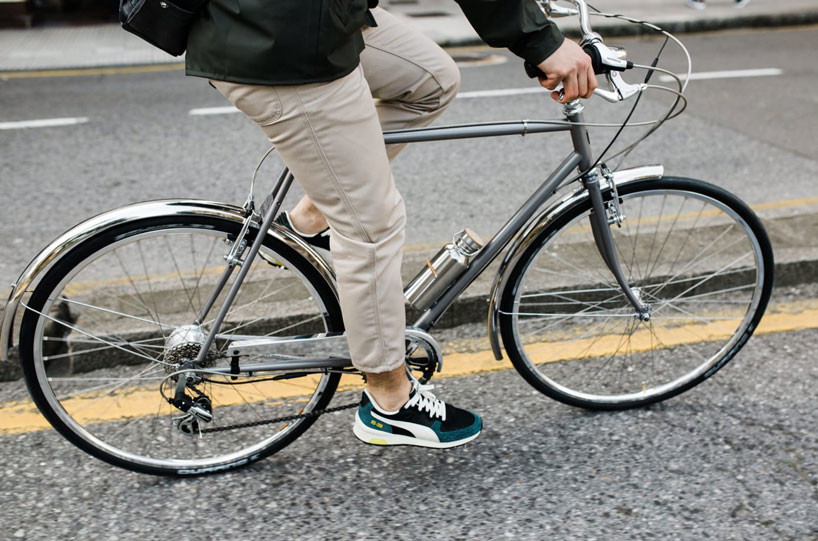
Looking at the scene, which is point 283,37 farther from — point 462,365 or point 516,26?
point 462,365

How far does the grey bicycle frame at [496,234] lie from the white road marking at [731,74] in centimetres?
529

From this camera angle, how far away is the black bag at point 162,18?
70.2 inches

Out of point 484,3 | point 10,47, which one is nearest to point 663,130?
point 484,3

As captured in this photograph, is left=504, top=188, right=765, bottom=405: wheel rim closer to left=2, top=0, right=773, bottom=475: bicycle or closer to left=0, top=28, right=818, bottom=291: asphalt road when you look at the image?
left=2, top=0, right=773, bottom=475: bicycle

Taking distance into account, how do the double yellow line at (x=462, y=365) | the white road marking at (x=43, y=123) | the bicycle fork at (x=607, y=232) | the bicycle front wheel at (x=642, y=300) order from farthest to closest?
the white road marking at (x=43, y=123), the double yellow line at (x=462, y=365), the bicycle front wheel at (x=642, y=300), the bicycle fork at (x=607, y=232)

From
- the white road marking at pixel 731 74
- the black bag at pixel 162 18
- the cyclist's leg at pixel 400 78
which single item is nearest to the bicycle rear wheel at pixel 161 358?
the cyclist's leg at pixel 400 78

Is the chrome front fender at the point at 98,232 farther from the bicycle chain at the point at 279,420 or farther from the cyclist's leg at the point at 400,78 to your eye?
the bicycle chain at the point at 279,420

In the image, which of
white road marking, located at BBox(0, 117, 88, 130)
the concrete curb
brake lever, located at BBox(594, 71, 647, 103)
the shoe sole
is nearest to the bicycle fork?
brake lever, located at BBox(594, 71, 647, 103)

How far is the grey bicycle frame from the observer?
2217 millimetres

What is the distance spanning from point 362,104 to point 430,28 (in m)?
8.10

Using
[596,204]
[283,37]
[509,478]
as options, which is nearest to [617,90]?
[596,204]

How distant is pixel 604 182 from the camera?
243 cm

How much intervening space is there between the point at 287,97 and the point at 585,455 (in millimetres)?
1399

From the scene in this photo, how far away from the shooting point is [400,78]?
7.41 feet
